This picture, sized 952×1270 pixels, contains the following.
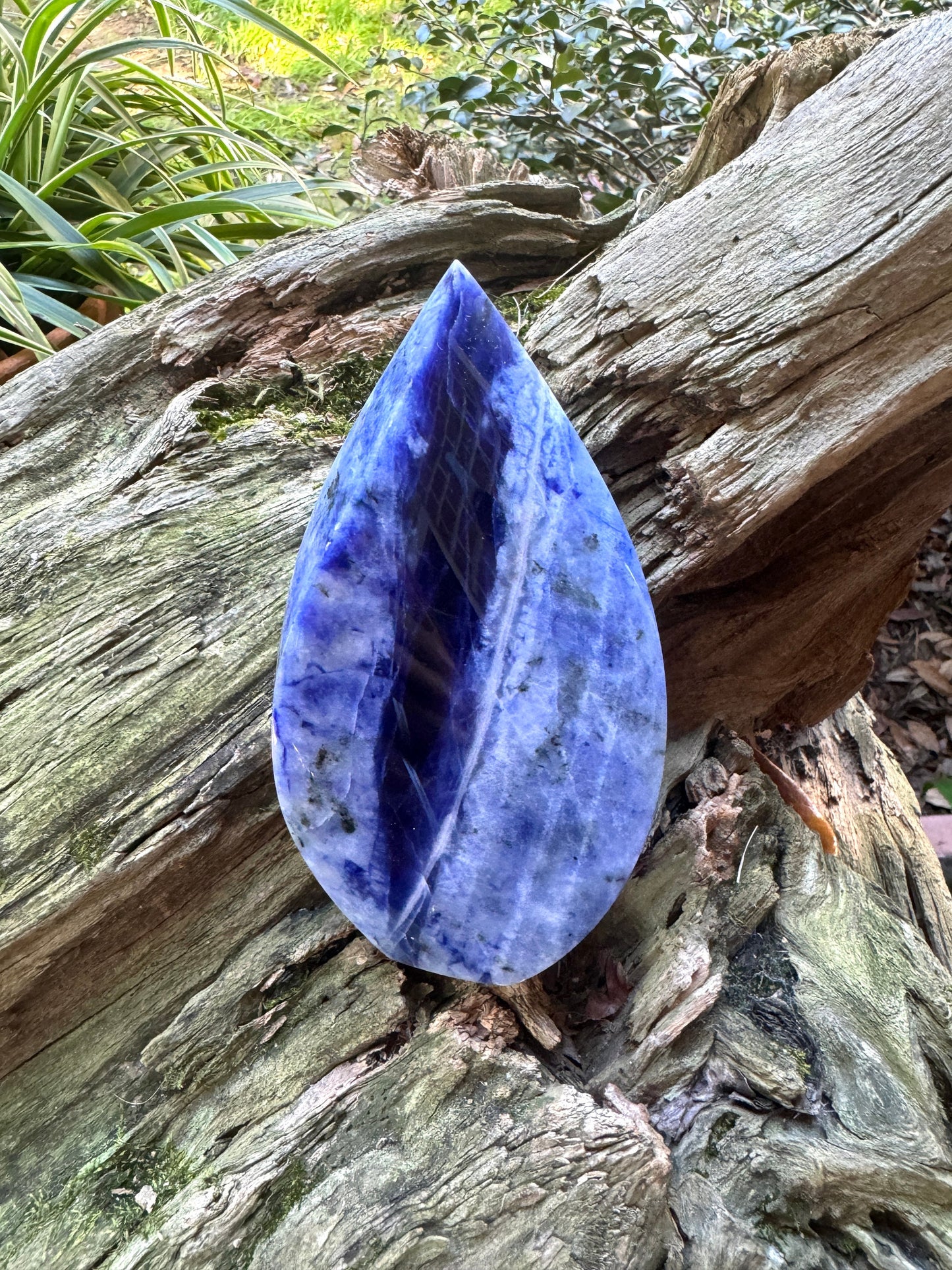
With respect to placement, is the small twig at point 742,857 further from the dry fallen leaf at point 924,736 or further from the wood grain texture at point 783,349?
the dry fallen leaf at point 924,736

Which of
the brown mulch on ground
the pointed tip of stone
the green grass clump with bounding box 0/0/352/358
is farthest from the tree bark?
the brown mulch on ground

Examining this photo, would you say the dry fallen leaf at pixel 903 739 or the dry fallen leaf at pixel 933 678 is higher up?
the dry fallen leaf at pixel 933 678

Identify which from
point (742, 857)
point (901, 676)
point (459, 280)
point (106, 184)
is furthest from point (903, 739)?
point (106, 184)

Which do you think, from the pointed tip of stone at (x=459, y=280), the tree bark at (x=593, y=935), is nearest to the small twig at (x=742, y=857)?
the tree bark at (x=593, y=935)

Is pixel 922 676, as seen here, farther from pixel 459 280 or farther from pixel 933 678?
pixel 459 280

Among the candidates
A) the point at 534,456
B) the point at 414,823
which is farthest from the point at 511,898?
the point at 534,456

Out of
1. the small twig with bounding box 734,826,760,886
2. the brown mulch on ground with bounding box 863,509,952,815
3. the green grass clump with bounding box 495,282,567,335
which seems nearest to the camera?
the small twig with bounding box 734,826,760,886

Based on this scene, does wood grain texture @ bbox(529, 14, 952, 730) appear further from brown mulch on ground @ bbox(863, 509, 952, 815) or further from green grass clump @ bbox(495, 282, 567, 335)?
brown mulch on ground @ bbox(863, 509, 952, 815)

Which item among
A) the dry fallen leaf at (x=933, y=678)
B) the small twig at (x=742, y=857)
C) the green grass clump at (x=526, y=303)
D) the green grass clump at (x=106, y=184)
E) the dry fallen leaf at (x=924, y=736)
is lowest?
the dry fallen leaf at (x=924, y=736)
